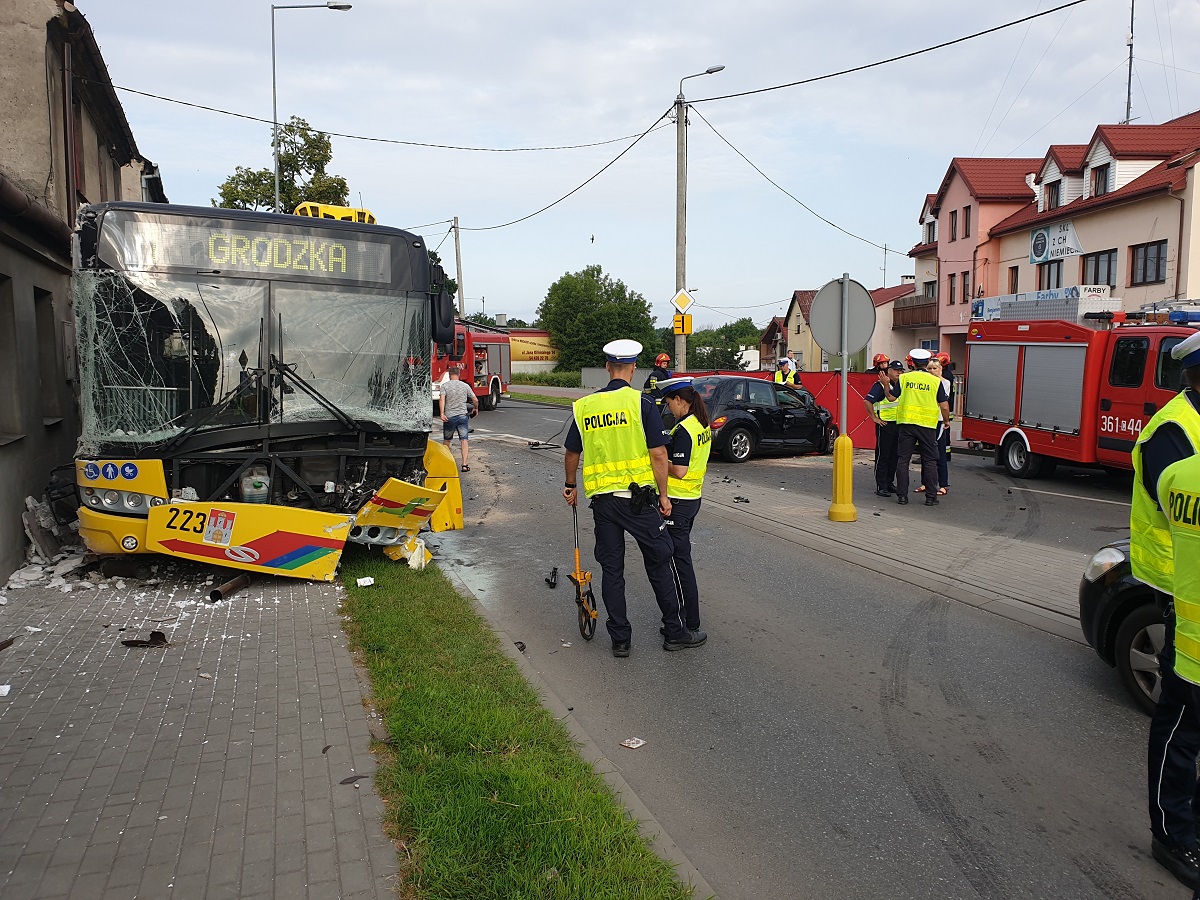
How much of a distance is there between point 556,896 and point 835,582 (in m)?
5.19

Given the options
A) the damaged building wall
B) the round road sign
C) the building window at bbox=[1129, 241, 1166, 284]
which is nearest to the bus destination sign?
the damaged building wall

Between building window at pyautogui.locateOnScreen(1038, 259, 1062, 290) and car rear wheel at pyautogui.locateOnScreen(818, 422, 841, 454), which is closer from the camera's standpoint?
car rear wheel at pyautogui.locateOnScreen(818, 422, 841, 454)

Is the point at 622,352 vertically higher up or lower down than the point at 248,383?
higher up

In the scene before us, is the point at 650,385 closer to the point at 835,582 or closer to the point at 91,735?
the point at 835,582

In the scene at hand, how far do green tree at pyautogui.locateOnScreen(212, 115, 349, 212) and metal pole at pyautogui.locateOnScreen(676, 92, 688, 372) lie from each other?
40.9 feet

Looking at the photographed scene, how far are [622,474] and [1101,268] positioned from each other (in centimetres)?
3092

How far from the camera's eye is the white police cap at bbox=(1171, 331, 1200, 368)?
10.3 feet

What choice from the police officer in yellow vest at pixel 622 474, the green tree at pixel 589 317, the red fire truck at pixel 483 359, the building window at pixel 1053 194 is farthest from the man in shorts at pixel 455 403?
the green tree at pixel 589 317

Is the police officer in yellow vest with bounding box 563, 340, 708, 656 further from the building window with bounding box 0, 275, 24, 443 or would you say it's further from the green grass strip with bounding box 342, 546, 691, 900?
the building window with bounding box 0, 275, 24, 443

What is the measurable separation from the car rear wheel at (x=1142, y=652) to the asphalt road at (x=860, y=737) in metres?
0.15

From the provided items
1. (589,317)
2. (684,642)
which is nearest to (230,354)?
(684,642)

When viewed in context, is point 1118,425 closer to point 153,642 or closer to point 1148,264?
point 153,642

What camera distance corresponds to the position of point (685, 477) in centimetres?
595

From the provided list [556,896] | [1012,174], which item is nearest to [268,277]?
[556,896]
